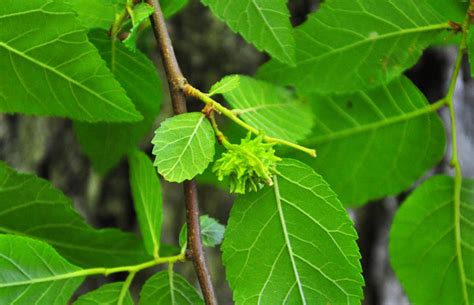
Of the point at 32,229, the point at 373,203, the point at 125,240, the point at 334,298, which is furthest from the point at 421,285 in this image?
the point at 373,203

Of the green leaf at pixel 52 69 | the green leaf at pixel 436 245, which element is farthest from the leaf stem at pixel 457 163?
the green leaf at pixel 52 69

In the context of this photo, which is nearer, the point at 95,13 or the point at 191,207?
the point at 191,207

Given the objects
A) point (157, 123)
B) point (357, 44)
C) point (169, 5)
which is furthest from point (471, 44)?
point (157, 123)

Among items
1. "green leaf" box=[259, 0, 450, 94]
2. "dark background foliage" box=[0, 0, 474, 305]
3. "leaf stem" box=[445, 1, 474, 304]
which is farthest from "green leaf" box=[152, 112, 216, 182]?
"dark background foliage" box=[0, 0, 474, 305]

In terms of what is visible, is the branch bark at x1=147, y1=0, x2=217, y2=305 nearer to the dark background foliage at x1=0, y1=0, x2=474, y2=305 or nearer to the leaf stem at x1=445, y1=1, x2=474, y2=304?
the leaf stem at x1=445, y1=1, x2=474, y2=304

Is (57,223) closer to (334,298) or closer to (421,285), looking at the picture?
(334,298)

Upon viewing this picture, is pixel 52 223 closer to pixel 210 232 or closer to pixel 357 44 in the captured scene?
pixel 210 232

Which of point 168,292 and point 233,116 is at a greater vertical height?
point 233,116

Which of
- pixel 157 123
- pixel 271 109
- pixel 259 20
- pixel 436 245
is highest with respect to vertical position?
pixel 259 20
